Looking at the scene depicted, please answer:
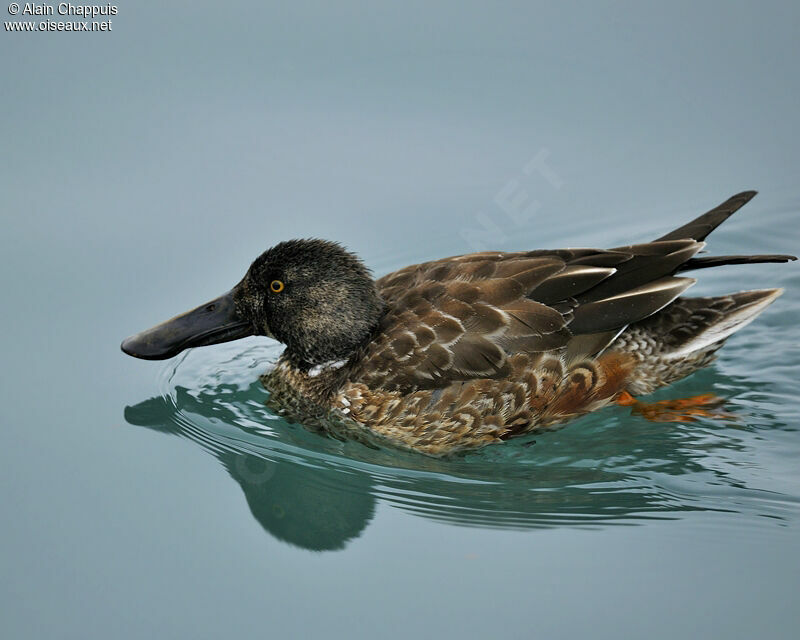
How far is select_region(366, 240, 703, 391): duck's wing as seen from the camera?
6.57 metres

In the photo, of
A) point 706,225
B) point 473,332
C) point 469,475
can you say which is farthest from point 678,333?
point 469,475

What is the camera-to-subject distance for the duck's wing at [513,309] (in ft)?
21.6

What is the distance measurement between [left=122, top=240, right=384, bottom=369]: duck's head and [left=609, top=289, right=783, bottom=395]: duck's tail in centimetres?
164

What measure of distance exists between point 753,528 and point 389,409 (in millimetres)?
2183

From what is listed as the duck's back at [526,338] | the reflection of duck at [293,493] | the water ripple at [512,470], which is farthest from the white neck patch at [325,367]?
the reflection of duck at [293,493]

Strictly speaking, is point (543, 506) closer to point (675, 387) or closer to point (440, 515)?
point (440, 515)

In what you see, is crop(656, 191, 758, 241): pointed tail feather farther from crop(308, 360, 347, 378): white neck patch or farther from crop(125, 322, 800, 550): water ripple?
crop(308, 360, 347, 378): white neck patch

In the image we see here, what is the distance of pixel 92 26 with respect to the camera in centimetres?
941

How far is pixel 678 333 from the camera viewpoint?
276 inches

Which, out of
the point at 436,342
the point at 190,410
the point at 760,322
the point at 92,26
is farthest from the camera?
the point at 92,26

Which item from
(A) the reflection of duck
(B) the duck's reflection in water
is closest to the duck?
(B) the duck's reflection in water

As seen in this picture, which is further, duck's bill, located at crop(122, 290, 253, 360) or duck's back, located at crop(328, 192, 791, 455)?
duck's bill, located at crop(122, 290, 253, 360)

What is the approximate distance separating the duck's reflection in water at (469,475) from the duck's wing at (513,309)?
0.54m

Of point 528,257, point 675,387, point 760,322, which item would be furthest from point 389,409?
point 760,322
